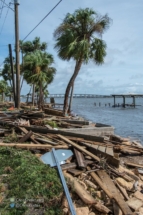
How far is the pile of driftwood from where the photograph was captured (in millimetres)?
4430

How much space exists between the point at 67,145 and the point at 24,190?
3.23 m

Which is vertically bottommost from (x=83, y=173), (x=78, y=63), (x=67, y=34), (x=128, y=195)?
(x=128, y=195)

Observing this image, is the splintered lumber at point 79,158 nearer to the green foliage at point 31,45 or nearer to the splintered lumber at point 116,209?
the splintered lumber at point 116,209

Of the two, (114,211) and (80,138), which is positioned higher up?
(80,138)

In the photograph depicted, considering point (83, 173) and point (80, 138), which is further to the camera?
point (80, 138)

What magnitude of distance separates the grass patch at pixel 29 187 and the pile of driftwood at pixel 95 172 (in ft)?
0.95

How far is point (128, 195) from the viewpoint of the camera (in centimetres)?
533

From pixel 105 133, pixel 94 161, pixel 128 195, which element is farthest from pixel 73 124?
pixel 128 195

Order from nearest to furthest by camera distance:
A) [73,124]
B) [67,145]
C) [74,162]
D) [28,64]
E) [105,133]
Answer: [74,162]
[67,145]
[105,133]
[73,124]
[28,64]

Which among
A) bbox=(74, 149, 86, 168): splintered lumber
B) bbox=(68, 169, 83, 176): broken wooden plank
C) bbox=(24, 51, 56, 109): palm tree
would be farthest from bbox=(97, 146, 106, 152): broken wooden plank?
bbox=(24, 51, 56, 109): palm tree

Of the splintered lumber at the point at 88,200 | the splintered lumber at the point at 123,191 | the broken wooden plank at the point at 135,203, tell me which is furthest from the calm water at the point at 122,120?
the splintered lumber at the point at 88,200

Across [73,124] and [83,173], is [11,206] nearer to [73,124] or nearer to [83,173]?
[83,173]

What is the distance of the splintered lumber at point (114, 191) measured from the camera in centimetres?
426

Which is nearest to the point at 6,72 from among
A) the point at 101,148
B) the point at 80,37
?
the point at 80,37
